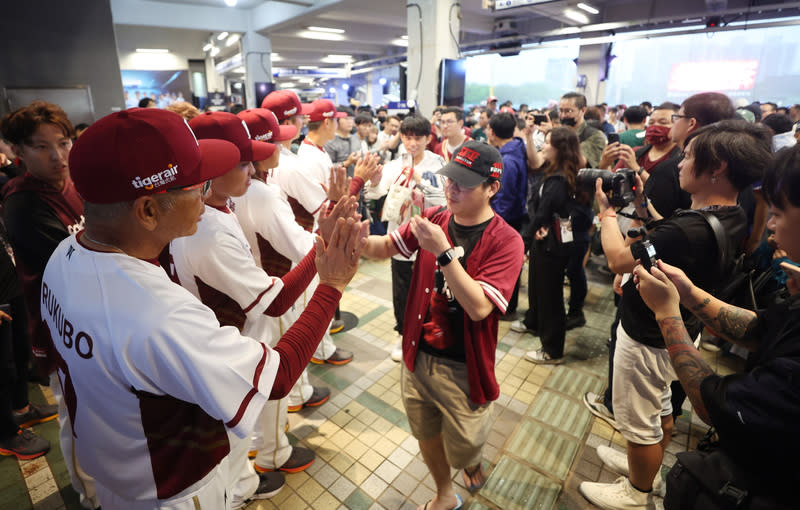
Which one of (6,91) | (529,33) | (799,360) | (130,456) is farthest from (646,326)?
(529,33)

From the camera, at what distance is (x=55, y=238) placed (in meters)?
2.22

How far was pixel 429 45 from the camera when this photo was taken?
27.4 feet

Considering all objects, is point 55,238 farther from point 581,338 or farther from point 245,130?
point 581,338

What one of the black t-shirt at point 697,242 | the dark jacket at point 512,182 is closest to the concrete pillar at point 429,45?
the dark jacket at point 512,182

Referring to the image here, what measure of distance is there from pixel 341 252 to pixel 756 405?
125 centimetres

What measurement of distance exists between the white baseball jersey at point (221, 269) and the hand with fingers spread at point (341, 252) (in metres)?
0.54

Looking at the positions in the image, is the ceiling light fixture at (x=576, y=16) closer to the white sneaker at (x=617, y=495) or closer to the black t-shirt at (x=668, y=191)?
the black t-shirt at (x=668, y=191)

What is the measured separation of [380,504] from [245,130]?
226 cm

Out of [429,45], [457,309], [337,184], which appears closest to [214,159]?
[337,184]

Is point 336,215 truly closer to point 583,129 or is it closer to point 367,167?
point 367,167

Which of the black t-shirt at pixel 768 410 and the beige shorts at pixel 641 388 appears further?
the beige shorts at pixel 641 388

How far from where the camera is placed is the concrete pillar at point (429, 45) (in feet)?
26.9

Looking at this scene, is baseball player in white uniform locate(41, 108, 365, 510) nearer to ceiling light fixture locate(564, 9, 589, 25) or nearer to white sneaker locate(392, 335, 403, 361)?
white sneaker locate(392, 335, 403, 361)

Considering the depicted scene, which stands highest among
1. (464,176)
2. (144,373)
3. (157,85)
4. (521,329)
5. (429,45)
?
(157,85)
